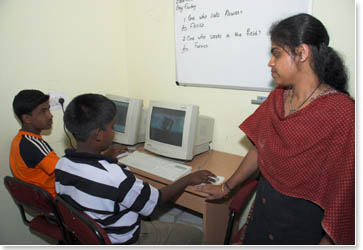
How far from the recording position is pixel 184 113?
5.44 ft

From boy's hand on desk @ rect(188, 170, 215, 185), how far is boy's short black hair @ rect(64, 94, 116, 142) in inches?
22.5

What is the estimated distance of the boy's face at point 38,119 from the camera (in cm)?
150

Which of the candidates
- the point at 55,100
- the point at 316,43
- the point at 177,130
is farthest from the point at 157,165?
the point at 316,43

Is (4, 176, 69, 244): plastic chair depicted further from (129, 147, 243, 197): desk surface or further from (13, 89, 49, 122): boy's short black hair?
(129, 147, 243, 197): desk surface

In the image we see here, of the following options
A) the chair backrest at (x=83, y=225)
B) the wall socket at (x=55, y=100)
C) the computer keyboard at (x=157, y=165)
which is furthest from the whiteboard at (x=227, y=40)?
the chair backrest at (x=83, y=225)

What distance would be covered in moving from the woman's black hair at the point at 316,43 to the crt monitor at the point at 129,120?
118 cm

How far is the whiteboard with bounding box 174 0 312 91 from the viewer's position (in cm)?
156

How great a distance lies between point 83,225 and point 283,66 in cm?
107

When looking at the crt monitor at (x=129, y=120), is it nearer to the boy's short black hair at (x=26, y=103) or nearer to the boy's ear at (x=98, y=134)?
the boy's short black hair at (x=26, y=103)

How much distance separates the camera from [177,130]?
1.70m

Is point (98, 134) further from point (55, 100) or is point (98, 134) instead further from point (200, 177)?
point (55, 100)

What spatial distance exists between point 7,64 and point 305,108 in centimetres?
178

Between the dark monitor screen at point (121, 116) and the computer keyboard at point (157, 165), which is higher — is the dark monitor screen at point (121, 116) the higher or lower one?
the higher one

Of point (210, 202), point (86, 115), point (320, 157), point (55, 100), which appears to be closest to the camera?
point (320, 157)
